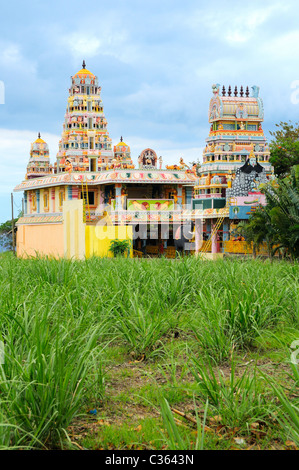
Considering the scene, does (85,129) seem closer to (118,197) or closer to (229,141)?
(118,197)

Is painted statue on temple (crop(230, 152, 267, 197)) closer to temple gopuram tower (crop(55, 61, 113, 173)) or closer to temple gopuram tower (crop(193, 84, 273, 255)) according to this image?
temple gopuram tower (crop(193, 84, 273, 255))

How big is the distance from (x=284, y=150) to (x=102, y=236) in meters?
17.5

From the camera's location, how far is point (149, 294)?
7.28 metres

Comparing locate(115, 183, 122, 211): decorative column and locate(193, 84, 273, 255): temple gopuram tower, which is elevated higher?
locate(193, 84, 273, 255): temple gopuram tower

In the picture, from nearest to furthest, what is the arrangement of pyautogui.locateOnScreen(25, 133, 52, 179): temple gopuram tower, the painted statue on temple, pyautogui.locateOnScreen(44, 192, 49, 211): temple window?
the painted statue on temple → pyautogui.locateOnScreen(44, 192, 49, 211): temple window → pyautogui.locateOnScreen(25, 133, 52, 179): temple gopuram tower

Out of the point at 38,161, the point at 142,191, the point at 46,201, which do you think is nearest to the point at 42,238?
the point at 46,201

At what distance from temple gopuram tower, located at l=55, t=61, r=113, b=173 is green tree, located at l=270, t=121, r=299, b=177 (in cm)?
1105

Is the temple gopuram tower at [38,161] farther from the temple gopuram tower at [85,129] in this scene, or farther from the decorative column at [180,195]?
the decorative column at [180,195]

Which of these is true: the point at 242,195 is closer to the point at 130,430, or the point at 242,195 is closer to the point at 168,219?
the point at 168,219

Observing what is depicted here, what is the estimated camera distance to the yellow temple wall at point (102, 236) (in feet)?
73.2

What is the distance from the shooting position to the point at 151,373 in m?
5.31

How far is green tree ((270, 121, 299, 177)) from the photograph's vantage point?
35.3 metres

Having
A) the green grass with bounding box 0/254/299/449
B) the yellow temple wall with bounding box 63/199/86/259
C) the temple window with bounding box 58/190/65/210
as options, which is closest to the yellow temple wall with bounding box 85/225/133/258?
the yellow temple wall with bounding box 63/199/86/259

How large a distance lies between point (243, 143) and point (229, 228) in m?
8.62
